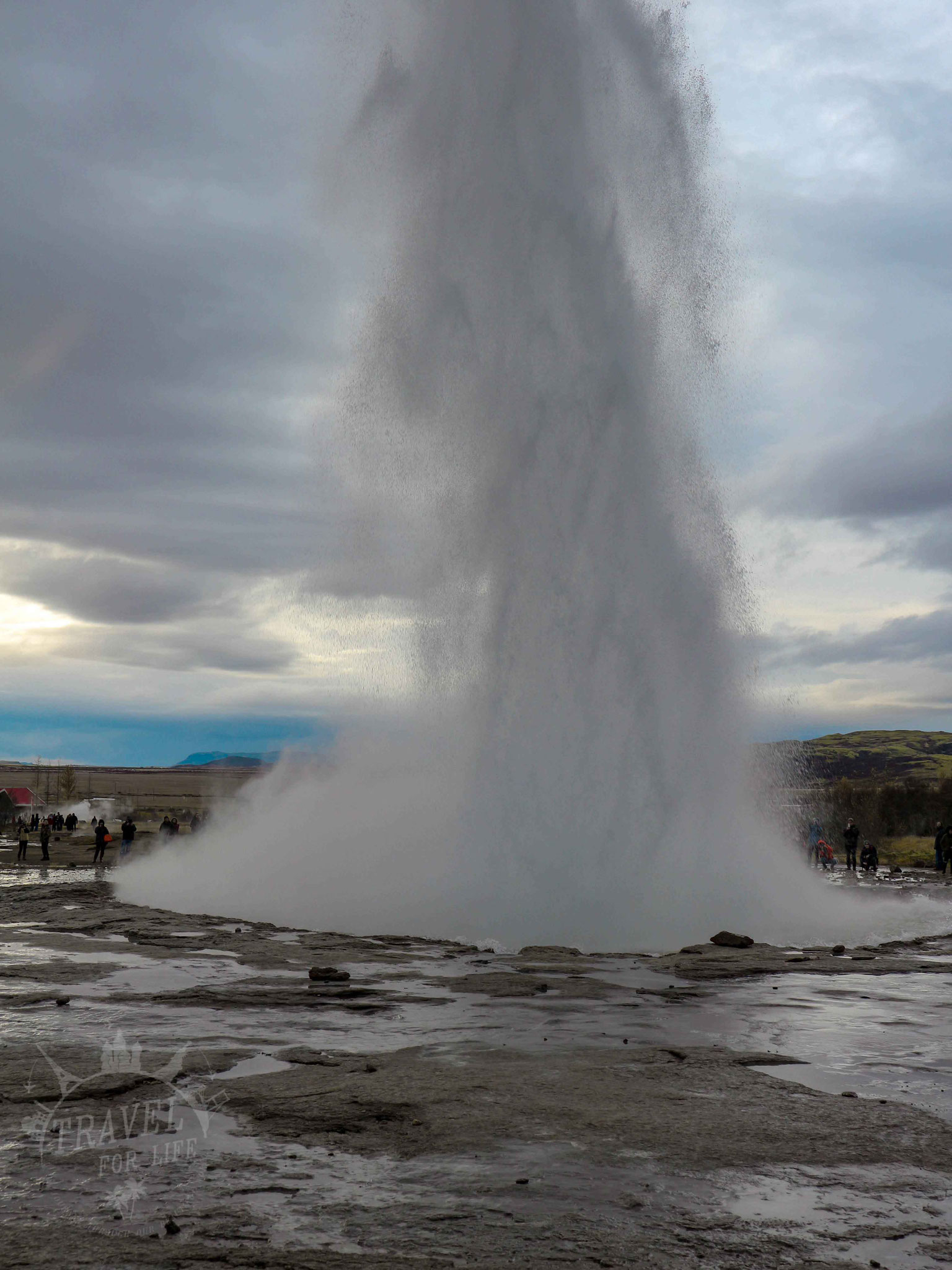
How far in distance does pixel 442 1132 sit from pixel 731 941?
384 inches

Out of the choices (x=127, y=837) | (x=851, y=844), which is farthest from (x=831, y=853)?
(x=127, y=837)

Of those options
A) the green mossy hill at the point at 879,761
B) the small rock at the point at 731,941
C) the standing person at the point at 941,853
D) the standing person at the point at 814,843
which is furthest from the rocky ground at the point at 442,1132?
the green mossy hill at the point at 879,761

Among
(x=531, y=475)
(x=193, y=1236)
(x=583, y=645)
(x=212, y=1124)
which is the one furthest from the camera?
(x=531, y=475)

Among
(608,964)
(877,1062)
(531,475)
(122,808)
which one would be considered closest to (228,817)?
(531,475)

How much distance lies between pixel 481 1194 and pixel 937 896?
77.4 ft

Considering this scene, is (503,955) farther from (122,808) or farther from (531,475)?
(122,808)

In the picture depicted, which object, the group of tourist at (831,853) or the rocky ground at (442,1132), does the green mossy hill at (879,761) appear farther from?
the rocky ground at (442,1132)

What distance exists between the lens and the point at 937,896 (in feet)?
85.0

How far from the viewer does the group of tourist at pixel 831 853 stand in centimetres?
3712

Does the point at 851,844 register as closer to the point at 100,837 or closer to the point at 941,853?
the point at 941,853

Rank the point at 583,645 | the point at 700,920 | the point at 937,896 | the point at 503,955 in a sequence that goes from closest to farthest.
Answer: the point at 503,955 < the point at 700,920 < the point at 583,645 < the point at 937,896

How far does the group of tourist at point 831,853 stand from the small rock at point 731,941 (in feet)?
75.1

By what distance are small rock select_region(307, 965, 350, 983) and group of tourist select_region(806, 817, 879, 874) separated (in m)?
28.0

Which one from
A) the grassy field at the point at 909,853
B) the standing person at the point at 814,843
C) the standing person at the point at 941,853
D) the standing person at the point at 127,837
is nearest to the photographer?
the standing person at the point at 127,837
